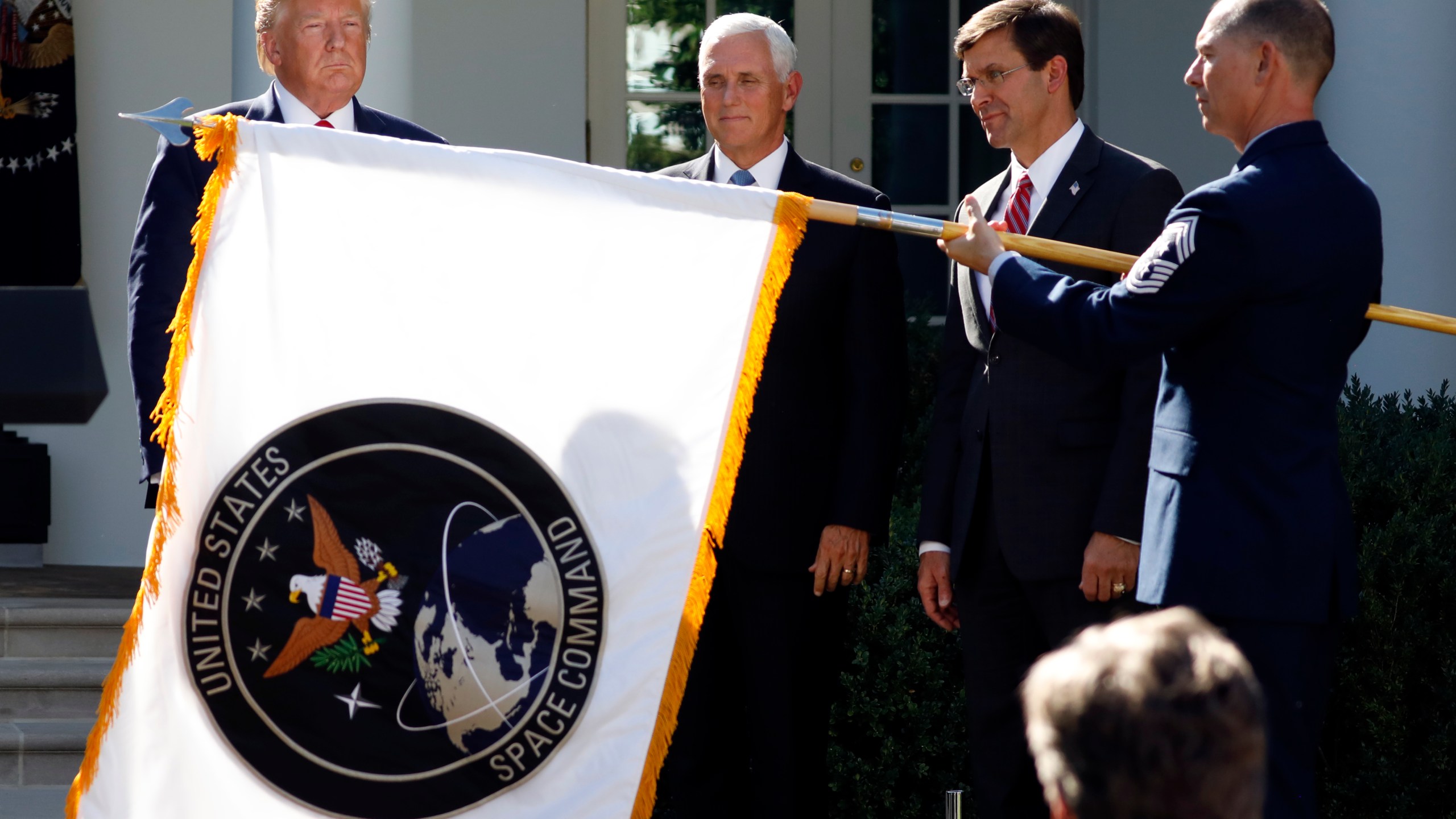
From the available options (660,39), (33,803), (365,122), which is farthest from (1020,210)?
(660,39)

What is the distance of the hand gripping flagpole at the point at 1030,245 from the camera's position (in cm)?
272

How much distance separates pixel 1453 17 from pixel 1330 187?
3.31 meters

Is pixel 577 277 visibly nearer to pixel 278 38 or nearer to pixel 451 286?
pixel 451 286

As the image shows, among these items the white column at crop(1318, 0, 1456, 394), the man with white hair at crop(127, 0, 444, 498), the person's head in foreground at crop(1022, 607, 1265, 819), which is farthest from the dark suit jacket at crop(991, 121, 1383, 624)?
the white column at crop(1318, 0, 1456, 394)

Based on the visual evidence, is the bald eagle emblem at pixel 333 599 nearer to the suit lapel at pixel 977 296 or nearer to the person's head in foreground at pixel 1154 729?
the suit lapel at pixel 977 296

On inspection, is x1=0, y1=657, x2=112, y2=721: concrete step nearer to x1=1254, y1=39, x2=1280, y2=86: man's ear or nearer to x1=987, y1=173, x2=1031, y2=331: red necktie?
x1=987, y1=173, x2=1031, y2=331: red necktie

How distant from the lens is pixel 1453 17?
17.3 ft

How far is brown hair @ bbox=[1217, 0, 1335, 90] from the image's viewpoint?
256 cm

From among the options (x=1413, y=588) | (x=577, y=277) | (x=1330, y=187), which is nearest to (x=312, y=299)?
(x=577, y=277)

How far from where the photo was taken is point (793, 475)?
3.32 metres

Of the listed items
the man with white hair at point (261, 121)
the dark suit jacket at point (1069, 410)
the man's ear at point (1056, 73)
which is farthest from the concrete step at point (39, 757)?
the man's ear at point (1056, 73)

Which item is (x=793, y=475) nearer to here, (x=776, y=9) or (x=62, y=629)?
(x=62, y=629)

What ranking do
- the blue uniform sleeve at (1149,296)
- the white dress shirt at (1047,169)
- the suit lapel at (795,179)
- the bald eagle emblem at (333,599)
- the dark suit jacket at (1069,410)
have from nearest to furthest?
1. the blue uniform sleeve at (1149,296)
2. the bald eagle emblem at (333,599)
3. the dark suit jacket at (1069,410)
4. the white dress shirt at (1047,169)
5. the suit lapel at (795,179)

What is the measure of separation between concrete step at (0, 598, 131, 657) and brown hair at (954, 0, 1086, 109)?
12.2 feet
